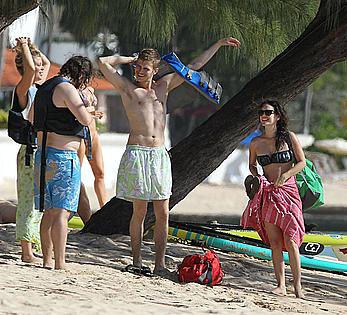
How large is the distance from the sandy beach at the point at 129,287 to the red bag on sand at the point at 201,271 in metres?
0.11

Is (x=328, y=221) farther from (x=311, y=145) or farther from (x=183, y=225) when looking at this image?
(x=311, y=145)

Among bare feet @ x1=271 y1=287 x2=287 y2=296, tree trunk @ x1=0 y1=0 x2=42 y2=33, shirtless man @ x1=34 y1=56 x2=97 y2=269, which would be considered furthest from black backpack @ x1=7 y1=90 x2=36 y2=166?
bare feet @ x1=271 y1=287 x2=287 y2=296

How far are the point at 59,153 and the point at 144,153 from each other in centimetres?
62

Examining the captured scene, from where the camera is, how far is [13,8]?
316 inches

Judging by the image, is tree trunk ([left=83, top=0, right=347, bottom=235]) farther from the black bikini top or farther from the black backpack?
the black backpack

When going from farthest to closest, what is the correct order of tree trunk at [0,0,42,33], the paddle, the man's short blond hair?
the paddle < tree trunk at [0,0,42,33] < the man's short blond hair

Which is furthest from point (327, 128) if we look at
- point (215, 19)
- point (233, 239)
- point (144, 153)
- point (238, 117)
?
point (144, 153)

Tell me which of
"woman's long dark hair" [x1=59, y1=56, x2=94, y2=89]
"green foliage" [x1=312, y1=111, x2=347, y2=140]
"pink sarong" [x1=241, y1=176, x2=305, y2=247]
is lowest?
"pink sarong" [x1=241, y1=176, x2=305, y2=247]

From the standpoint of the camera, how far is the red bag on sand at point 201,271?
7.62m

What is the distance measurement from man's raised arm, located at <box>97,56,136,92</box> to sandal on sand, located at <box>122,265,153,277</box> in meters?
1.31

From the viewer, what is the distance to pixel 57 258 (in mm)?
7477

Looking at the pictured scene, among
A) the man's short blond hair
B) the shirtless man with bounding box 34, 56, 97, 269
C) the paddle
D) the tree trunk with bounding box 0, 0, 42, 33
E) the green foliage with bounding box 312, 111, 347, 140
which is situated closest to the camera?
the shirtless man with bounding box 34, 56, 97, 269

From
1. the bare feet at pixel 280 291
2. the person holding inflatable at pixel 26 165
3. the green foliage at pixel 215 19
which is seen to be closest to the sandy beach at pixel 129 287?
the bare feet at pixel 280 291

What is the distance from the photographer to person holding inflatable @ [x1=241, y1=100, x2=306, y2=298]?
24.5 feet
